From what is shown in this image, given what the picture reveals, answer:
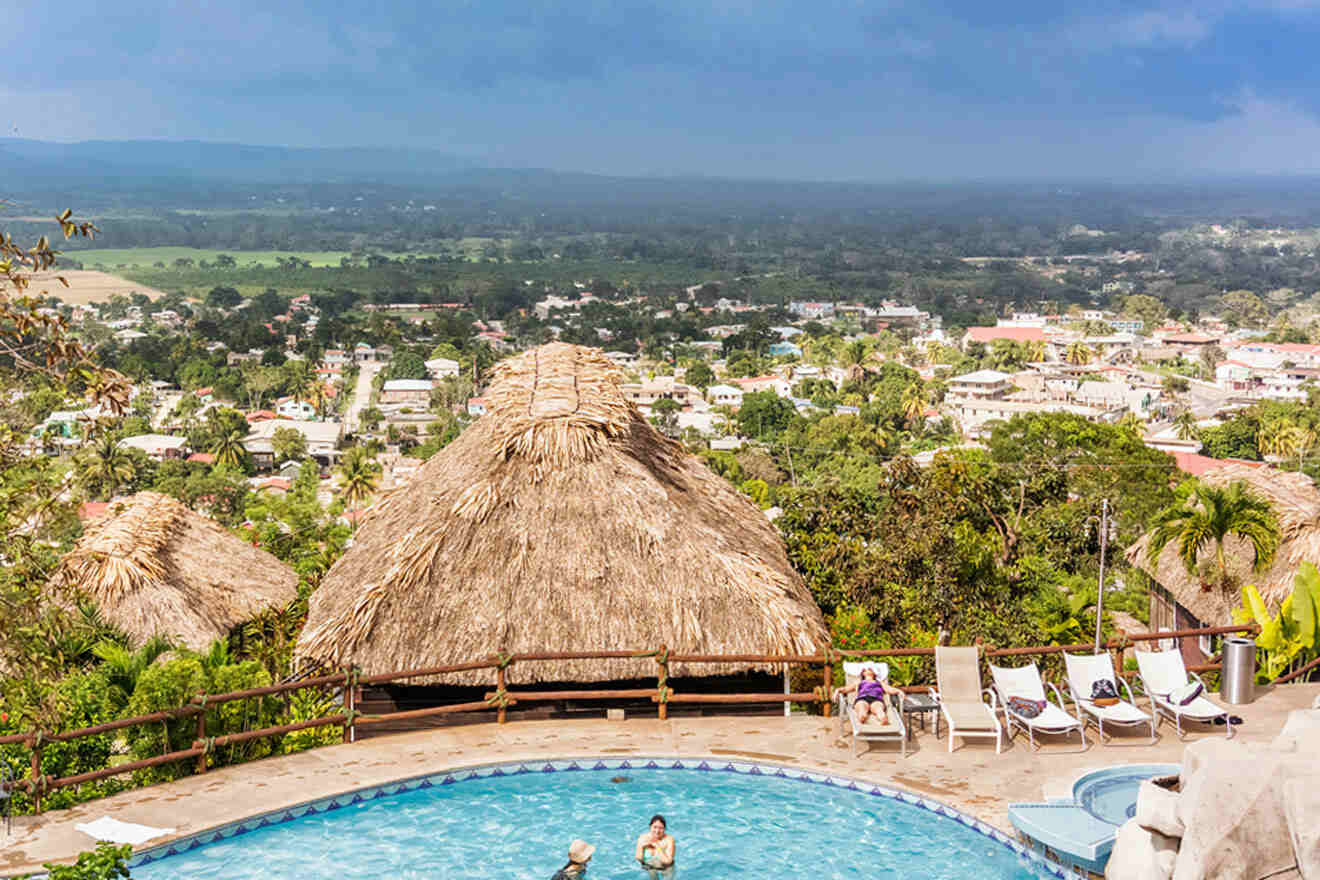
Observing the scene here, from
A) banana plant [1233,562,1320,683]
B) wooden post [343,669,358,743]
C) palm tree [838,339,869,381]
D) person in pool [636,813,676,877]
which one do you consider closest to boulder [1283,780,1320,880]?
person in pool [636,813,676,877]

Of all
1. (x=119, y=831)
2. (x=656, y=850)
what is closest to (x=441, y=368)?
(x=119, y=831)

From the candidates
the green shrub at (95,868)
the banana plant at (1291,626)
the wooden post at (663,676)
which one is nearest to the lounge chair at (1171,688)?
the banana plant at (1291,626)

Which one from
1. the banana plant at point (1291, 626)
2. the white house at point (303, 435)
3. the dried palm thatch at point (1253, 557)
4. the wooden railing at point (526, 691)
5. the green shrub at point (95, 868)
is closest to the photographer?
the green shrub at point (95, 868)

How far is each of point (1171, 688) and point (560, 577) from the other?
499cm

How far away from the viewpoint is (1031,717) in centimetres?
934

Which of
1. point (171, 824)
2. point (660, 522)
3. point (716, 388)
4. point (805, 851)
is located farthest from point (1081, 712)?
point (716, 388)

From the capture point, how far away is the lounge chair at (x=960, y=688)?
938 cm

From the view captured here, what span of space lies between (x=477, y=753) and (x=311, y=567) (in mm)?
7807

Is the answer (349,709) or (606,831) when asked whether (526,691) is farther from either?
(606,831)

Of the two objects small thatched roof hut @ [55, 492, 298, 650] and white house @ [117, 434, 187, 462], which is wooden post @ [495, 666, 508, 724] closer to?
small thatched roof hut @ [55, 492, 298, 650]

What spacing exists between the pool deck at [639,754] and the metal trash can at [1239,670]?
0.41 feet

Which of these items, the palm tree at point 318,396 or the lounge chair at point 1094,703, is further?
the palm tree at point 318,396

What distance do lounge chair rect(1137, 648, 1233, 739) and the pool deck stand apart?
14cm

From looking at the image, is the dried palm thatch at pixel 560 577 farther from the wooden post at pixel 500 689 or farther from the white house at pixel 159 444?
the white house at pixel 159 444
